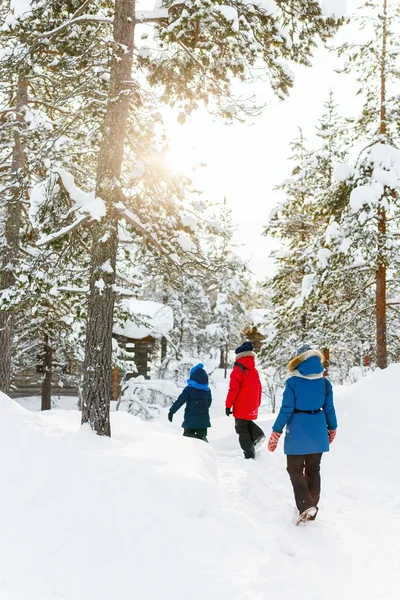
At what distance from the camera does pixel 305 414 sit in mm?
5199

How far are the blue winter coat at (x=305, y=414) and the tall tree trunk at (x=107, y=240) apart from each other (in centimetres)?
256

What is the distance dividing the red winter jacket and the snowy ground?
131cm

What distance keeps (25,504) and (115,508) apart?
80 cm

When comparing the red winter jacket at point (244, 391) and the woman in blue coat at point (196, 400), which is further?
the woman in blue coat at point (196, 400)

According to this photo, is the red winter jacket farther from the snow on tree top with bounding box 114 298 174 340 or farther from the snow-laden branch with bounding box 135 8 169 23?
the snow on tree top with bounding box 114 298 174 340

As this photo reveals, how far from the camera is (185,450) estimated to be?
20.2 ft

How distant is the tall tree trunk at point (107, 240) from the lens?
637cm

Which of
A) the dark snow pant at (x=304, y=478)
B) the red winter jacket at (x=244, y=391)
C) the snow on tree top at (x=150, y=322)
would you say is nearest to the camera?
the dark snow pant at (x=304, y=478)

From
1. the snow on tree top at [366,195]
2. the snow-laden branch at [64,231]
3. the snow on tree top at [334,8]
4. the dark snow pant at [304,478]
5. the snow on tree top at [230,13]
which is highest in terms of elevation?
the snow on tree top at [334,8]

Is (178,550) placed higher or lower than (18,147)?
lower

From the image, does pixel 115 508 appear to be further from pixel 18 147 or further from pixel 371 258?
pixel 371 258

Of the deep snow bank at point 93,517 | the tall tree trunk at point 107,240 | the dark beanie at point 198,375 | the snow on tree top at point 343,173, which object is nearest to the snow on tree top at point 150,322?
the snow on tree top at point 343,173

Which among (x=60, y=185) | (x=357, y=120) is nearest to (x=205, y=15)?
(x=60, y=185)

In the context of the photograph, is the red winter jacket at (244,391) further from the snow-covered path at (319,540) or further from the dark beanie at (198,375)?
the snow-covered path at (319,540)
